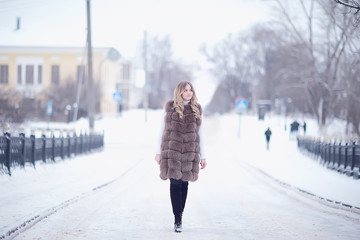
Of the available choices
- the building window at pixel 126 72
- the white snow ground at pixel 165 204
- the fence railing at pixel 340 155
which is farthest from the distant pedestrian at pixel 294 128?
the building window at pixel 126 72

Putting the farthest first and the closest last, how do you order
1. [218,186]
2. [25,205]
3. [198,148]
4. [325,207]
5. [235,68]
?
[235,68], [218,186], [325,207], [25,205], [198,148]

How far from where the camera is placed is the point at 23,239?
18.5 feet

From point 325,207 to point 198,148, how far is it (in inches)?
138

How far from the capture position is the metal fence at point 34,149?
37.5ft

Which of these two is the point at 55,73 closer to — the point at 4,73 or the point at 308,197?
the point at 4,73

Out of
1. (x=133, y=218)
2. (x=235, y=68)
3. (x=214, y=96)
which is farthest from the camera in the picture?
(x=214, y=96)

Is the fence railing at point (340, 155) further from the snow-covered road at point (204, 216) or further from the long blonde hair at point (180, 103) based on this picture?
the long blonde hair at point (180, 103)

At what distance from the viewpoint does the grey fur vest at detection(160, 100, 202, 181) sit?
241 inches

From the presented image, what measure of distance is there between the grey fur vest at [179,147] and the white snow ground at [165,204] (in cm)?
77

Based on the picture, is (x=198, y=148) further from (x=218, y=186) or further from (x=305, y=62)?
(x=305, y=62)

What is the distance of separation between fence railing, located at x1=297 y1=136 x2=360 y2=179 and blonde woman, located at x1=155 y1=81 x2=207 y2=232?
7.84 meters

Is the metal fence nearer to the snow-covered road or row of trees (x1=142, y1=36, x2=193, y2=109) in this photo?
the snow-covered road

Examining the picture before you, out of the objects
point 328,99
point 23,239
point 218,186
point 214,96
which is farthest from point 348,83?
point 214,96

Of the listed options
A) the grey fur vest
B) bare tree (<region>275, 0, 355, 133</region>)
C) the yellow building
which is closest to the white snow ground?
the grey fur vest
